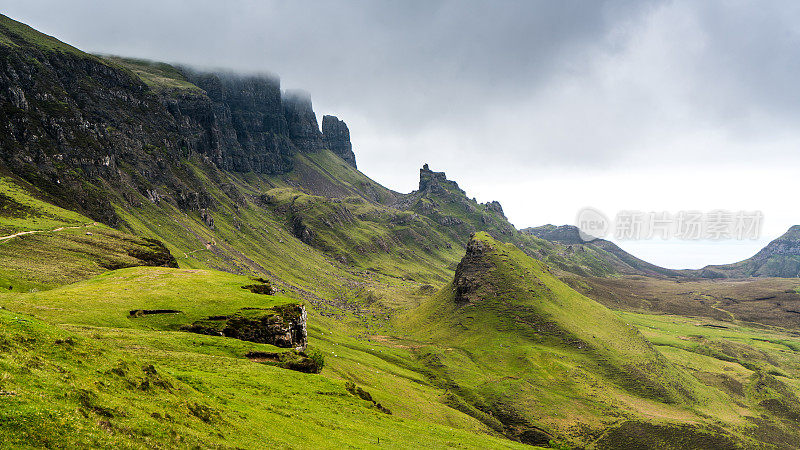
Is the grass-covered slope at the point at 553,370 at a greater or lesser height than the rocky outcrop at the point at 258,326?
lesser

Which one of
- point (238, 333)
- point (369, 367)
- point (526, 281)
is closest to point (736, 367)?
point (526, 281)

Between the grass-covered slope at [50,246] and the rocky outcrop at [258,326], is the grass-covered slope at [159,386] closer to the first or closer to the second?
the rocky outcrop at [258,326]

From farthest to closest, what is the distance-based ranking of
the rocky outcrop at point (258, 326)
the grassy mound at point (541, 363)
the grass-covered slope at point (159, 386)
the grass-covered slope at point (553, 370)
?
the grassy mound at point (541, 363) → the grass-covered slope at point (553, 370) → the rocky outcrop at point (258, 326) → the grass-covered slope at point (159, 386)

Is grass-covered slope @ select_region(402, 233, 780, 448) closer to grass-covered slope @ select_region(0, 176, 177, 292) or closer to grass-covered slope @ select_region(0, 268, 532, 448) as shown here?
grass-covered slope @ select_region(0, 268, 532, 448)

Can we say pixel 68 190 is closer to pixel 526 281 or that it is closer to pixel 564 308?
pixel 526 281

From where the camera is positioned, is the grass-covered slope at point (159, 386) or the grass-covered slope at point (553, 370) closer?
the grass-covered slope at point (159, 386)

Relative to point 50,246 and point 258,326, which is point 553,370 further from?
point 50,246

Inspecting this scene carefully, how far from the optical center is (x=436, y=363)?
140000mm

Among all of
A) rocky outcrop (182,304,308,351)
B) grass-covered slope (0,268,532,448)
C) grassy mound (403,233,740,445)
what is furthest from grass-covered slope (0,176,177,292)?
grassy mound (403,233,740,445)

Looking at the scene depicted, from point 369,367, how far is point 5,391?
103711mm

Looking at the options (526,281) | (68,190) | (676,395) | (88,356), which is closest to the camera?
(88,356)

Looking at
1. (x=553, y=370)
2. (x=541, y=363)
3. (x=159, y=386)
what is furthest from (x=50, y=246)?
(x=553, y=370)

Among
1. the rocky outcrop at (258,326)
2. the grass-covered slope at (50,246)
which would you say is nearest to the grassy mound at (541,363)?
the rocky outcrop at (258,326)

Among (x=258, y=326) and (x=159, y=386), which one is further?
(x=258, y=326)
